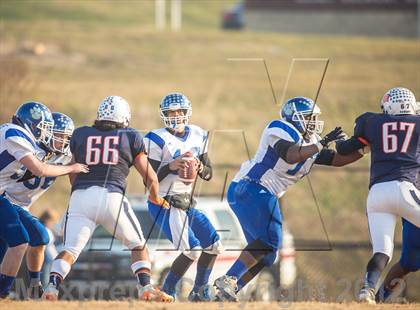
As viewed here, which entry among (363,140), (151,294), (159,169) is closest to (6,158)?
(159,169)

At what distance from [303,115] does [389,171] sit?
1171 millimetres

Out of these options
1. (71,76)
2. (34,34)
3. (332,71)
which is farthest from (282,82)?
(34,34)

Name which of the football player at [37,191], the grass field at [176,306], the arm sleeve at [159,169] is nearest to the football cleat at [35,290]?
the football player at [37,191]

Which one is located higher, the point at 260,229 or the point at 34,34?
the point at 34,34

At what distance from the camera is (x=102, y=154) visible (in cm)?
877

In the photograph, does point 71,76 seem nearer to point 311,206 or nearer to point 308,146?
point 311,206

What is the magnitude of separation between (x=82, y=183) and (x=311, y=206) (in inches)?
532

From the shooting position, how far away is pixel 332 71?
33188mm

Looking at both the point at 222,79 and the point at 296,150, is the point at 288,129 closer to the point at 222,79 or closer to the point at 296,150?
the point at 296,150

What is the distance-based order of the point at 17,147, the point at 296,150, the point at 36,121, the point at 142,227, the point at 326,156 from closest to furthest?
the point at 17,147 < the point at 296,150 < the point at 36,121 < the point at 326,156 < the point at 142,227

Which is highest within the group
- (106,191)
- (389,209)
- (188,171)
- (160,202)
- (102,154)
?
(188,171)

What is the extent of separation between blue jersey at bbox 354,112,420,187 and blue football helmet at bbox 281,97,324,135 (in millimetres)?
760

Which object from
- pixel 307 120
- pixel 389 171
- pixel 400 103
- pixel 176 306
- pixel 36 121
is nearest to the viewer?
pixel 176 306

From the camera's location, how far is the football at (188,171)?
955cm
